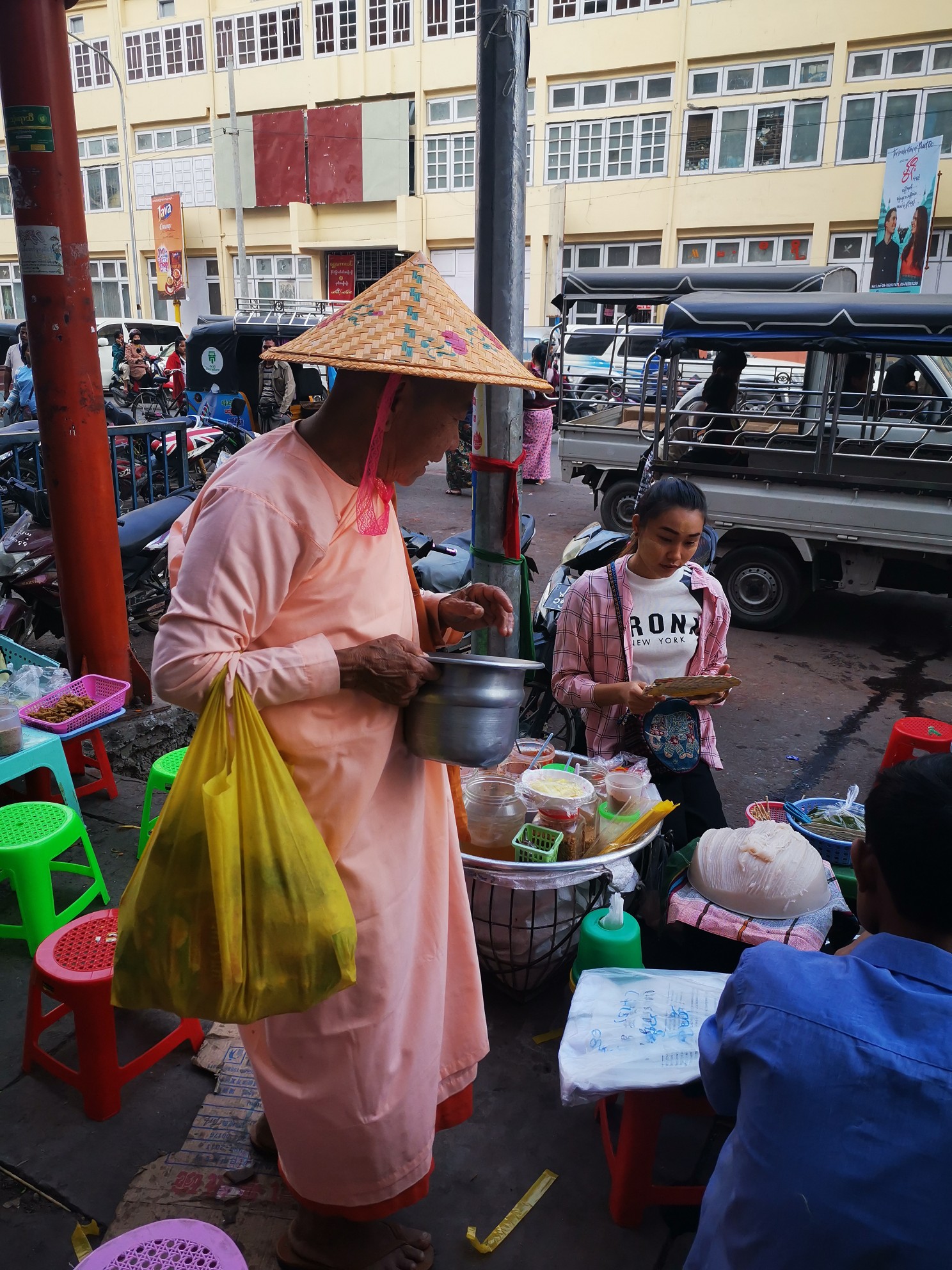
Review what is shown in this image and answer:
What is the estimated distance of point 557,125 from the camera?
22344 millimetres

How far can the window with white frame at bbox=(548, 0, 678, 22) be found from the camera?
67.4ft

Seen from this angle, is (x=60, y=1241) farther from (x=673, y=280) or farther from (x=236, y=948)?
(x=673, y=280)

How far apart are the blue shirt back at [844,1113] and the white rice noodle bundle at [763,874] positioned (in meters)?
1.10

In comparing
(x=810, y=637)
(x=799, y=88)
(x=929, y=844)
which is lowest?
(x=810, y=637)

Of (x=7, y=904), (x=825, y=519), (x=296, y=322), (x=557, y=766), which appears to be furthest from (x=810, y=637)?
(x=296, y=322)

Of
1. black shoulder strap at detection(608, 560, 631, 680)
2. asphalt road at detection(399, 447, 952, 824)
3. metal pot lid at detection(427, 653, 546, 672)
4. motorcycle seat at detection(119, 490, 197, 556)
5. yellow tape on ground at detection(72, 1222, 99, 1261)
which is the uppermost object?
metal pot lid at detection(427, 653, 546, 672)

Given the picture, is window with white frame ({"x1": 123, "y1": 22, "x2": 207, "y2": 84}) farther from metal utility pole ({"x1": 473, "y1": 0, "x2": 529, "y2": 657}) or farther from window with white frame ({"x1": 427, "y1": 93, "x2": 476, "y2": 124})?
metal utility pole ({"x1": 473, "y1": 0, "x2": 529, "y2": 657})

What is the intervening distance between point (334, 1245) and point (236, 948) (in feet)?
2.68

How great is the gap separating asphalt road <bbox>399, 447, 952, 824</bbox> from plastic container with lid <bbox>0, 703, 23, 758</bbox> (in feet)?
9.26

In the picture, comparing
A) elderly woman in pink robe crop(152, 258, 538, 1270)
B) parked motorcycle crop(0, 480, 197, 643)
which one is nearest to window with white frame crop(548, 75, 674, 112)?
parked motorcycle crop(0, 480, 197, 643)

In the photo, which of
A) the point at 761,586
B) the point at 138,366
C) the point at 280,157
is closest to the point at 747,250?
the point at 280,157

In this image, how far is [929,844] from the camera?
1.13m

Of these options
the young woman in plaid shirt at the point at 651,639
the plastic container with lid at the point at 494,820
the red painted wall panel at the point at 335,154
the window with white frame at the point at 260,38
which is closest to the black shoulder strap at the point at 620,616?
the young woman in plaid shirt at the point at 651,639

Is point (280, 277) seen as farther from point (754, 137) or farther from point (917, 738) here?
point (917, 738)
